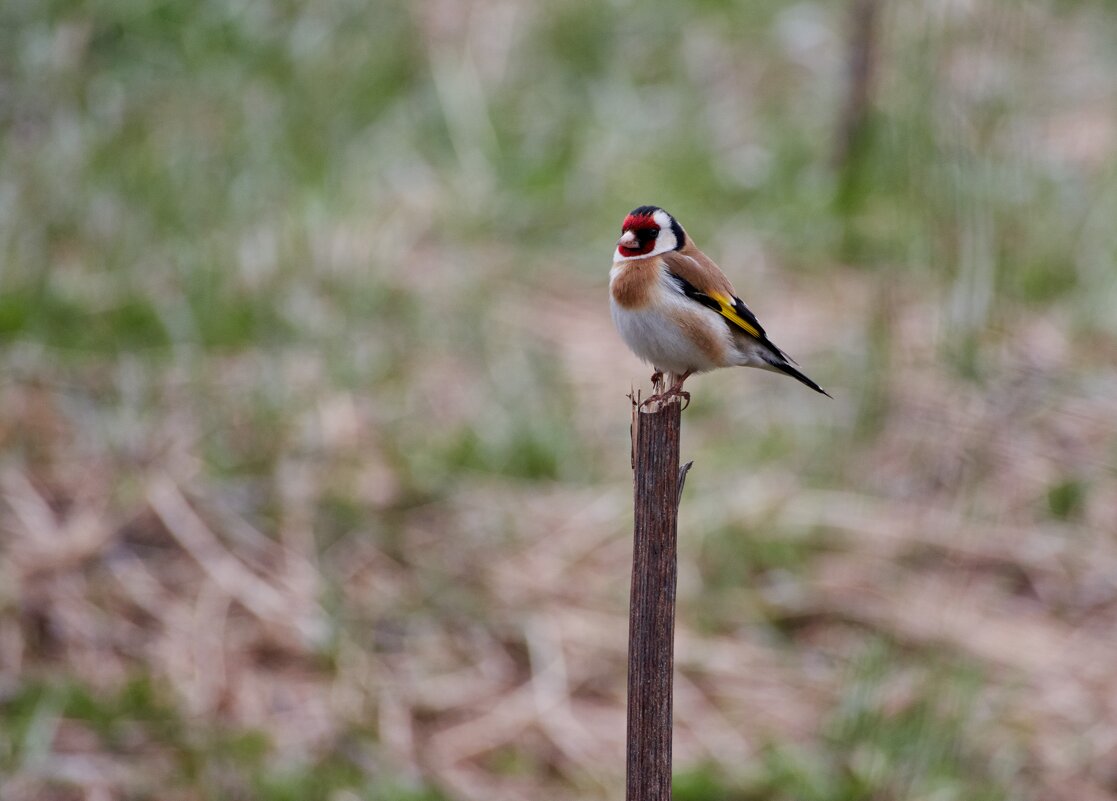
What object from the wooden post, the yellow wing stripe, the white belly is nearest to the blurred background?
the yellow wing stripe

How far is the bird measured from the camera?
3441 millimetres

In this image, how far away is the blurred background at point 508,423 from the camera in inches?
168

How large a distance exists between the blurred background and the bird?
1.31 feet

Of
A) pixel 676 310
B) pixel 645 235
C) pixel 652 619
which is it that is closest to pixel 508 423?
pixel 645 235

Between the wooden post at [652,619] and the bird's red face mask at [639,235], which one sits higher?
the bird's red face mask at [639,235]

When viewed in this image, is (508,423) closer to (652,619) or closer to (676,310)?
(676,310)

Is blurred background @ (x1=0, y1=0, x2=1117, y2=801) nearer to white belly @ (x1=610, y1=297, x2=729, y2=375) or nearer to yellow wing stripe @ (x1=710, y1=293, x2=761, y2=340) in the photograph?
yellow wing stripe @ (x1=710, y1=293, x2=761, y2=340)

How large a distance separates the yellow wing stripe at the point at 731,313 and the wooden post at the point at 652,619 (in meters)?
1.22

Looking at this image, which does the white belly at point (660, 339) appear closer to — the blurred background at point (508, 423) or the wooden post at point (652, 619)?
the blurred background at point (508, 423)

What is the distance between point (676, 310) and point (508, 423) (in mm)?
2450

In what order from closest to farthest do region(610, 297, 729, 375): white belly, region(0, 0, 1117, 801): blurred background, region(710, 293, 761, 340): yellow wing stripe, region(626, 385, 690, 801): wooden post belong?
region(626, 385, 690, 801): wooden post < region(610, 297, 729, 375): white belly < region(710, 293, 761, 340): yellow wing stripe < region(0, 0, 1117, 801): blurred background

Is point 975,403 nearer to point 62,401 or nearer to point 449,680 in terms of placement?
point 449,680

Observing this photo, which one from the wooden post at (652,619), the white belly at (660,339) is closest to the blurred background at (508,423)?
the white belly at (660,339)

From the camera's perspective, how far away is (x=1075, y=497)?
5.70 meters
